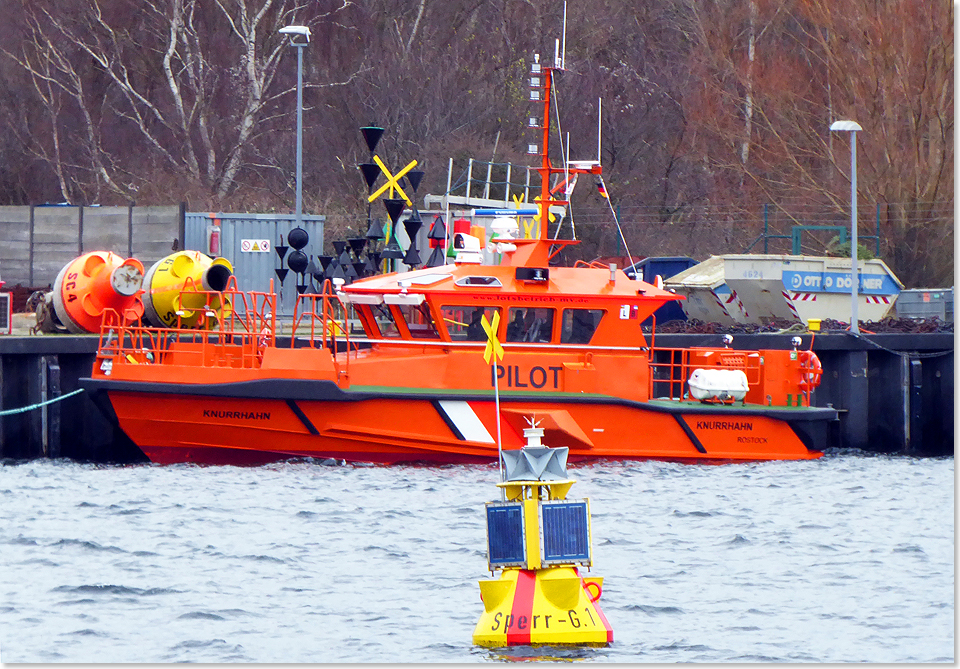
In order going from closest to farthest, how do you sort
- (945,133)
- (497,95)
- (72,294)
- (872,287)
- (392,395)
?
(392,395) < (72,294) < (872,287) < (945,133) < (497,95)

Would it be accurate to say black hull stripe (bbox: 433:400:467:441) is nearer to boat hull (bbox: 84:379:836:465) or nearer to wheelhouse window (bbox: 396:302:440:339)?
boat hull (bbox: 84:379:836:465)

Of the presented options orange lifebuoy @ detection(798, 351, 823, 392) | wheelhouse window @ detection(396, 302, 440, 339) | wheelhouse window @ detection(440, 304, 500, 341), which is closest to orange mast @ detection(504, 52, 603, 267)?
wheelhouse window @ detection(440, 304, 500, 341)

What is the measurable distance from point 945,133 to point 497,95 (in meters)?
11.5

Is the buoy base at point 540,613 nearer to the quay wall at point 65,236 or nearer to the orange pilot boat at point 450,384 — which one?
the orange pilot boat at point 450,384

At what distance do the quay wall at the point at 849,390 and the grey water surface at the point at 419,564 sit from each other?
1323 mm

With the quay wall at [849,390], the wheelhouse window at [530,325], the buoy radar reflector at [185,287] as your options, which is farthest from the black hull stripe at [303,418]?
the quay wall at [849,390]

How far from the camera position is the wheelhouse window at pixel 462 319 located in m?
13.9

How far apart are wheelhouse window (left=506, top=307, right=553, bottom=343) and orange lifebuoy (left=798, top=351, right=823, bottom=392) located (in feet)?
9.93

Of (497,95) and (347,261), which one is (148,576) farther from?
(497,95)

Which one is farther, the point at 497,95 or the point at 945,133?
the point at 497,95

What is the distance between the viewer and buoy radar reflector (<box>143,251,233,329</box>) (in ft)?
51.0

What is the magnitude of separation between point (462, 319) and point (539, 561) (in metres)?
6.88

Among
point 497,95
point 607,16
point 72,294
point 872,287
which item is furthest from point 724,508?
point 607,16

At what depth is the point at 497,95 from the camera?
31.8 meters
